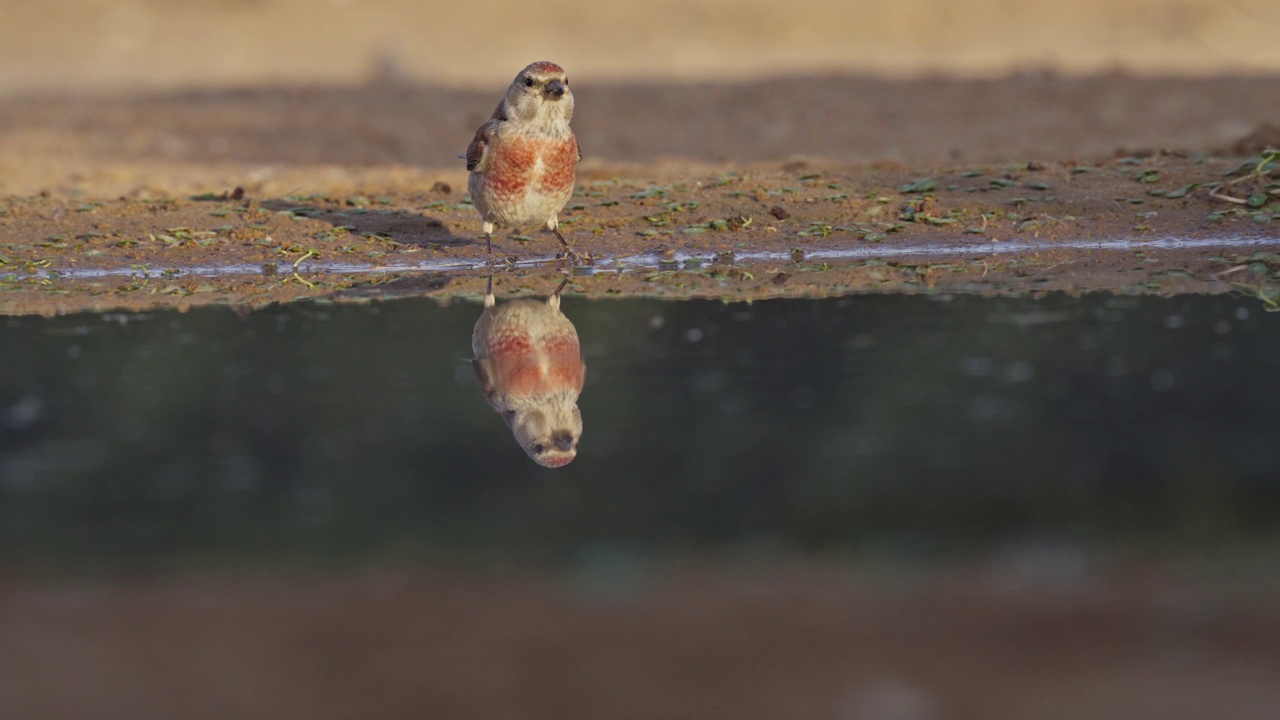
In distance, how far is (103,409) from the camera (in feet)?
23.1

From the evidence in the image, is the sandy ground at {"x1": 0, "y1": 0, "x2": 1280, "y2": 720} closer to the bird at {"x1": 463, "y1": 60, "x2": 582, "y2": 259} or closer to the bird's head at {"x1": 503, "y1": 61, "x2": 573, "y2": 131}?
the bird at {"x1": 463, "y1": 60, "x2": 582, "y2": 259}

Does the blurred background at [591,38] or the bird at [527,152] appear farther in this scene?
the blurred background at [591,38]

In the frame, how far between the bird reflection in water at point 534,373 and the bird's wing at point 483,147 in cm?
197

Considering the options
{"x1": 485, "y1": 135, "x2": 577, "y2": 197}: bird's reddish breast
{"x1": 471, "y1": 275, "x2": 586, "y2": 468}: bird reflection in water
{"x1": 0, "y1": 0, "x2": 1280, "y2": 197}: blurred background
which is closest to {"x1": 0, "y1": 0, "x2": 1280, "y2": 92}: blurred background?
{"x1": 0, "y1": 0, "x2": 1280, "y2": 197}: blurred background

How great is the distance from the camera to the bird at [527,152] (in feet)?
35.2

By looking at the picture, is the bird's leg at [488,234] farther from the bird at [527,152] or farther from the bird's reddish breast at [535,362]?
the bird's reddish breast at [535,362]

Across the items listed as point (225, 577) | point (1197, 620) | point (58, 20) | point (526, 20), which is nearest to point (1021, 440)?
point (1197, 620)

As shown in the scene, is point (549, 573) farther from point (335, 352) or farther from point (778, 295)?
point (778, 295)

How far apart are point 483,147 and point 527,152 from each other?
1.11 ft

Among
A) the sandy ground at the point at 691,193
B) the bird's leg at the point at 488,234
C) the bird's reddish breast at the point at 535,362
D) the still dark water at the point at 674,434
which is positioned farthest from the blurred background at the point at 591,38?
the bird's reddish breast at the point at 535,362

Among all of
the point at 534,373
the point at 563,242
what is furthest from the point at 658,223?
the point at 534,373

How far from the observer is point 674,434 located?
637 cm

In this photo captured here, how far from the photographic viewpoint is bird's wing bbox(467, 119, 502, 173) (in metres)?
10.9

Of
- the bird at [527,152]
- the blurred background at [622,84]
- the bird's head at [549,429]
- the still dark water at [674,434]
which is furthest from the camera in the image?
the blurred background at [622,84]
